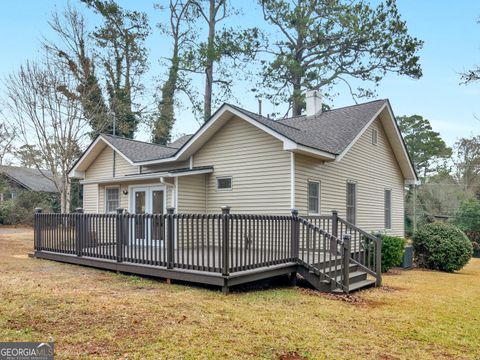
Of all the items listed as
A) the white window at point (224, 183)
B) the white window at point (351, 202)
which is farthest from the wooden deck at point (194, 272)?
the white window at point (351, 202)

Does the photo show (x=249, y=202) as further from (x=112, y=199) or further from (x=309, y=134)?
(x=112, y=199)

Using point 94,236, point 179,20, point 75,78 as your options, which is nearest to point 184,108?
point 179,20

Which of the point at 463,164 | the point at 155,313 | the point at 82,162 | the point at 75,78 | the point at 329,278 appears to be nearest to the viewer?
the point at 155,313

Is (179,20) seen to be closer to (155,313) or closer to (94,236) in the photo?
(94,236)

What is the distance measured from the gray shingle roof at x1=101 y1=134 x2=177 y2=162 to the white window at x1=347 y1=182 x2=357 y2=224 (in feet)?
20.7

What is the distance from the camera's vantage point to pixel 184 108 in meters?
27.4

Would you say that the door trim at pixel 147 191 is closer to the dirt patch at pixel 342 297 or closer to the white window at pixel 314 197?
the white window at pixel 314 197

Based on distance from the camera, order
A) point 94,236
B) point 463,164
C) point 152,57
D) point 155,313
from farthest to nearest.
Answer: point 463,164 → point 152,57 → point 94,236 → point 155,313

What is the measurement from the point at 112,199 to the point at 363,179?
8.89 metres

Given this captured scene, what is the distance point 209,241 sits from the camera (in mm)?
7023

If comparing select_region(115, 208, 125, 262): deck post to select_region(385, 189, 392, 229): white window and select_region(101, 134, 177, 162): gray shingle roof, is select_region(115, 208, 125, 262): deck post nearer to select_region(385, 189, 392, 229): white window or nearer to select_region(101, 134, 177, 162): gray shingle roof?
select_region(101, 134, 177, 162): gray shingle roof

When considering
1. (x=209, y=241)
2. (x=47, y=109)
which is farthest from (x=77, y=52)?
(x=209, y=241)

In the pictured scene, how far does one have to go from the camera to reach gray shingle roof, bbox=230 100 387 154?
35.1 ft

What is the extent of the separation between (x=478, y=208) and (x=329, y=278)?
63.2 feet
